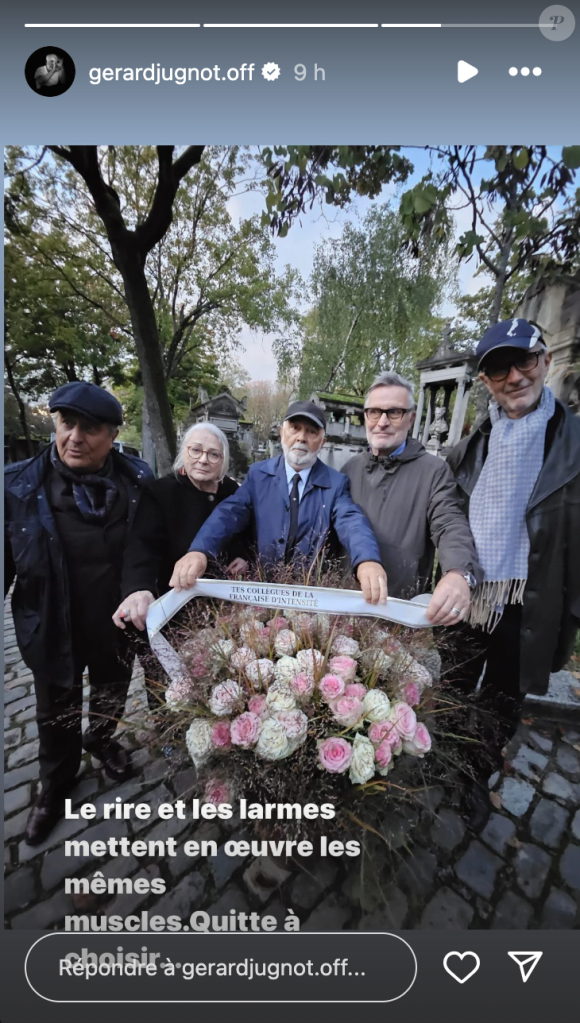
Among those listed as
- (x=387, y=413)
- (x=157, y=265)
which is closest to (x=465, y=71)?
(x=387, y=413)

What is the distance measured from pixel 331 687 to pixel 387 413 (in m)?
0.93

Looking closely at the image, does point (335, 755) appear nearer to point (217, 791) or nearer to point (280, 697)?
point (280, 697)

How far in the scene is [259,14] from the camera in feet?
3.09

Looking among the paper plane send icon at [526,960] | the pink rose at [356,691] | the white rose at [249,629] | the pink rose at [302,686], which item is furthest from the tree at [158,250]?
the paper plane send icon at [526,960]

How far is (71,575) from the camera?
3.99 feet

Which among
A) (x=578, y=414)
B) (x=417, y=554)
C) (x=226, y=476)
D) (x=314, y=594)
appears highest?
(x=578, y=414)

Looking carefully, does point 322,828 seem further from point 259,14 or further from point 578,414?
point 259,14

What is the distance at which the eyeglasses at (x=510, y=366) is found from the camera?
45.5 inches

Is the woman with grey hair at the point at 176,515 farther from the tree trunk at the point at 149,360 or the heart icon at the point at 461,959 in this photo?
the heart icon at the point at 461,959

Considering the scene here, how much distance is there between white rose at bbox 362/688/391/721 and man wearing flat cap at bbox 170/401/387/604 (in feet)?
1.47

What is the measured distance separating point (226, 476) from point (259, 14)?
131cm

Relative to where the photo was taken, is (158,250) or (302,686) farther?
(158,250)

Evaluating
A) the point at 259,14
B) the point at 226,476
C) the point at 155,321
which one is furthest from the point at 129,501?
the point at 259,14

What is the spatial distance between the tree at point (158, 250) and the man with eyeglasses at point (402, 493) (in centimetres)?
53
